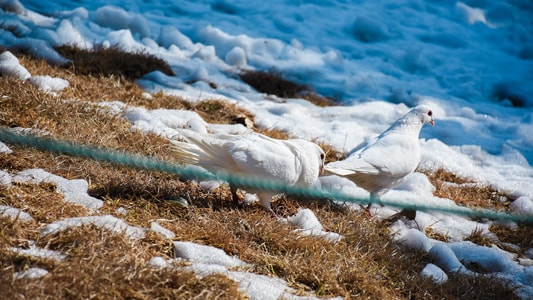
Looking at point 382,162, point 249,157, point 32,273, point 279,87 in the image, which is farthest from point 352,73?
point 32,273

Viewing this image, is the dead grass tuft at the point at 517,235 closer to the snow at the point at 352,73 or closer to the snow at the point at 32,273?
the snow at the point at 352,73

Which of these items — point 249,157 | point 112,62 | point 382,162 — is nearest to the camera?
point 249,157

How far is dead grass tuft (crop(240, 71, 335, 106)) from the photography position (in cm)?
726

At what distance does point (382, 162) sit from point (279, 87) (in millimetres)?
3215

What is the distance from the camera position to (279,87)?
7406mm

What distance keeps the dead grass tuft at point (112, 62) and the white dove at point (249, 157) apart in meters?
2.57

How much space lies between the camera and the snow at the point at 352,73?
14.7 ft

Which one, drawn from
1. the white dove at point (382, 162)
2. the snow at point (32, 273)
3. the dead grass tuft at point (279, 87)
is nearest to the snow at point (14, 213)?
the snow at point (32, 273)

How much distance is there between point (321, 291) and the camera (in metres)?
2.99

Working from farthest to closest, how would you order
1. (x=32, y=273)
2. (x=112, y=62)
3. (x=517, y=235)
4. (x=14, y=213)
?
(x=112, y=62) → (x=517, y=235) → (x=14, y=213) → (x=32, y=273)

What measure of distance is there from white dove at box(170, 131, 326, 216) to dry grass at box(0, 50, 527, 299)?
24 cm

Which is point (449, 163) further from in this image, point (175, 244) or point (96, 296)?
point (96, 296)

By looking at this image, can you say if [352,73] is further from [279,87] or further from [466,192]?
[466,192]

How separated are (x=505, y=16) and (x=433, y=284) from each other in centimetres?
846
